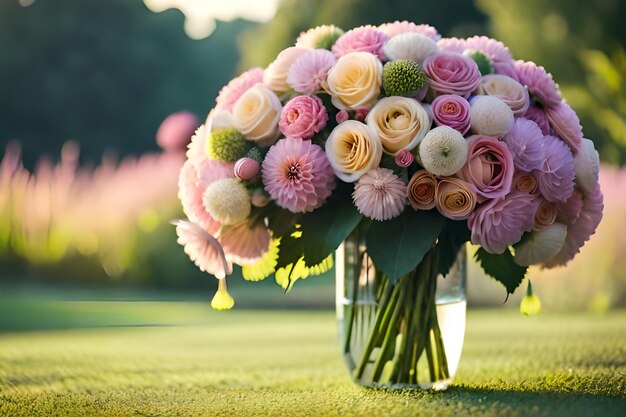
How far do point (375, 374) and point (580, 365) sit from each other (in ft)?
2.08

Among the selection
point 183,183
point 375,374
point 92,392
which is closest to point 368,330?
point 375,374

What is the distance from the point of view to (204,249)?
1.40 meters

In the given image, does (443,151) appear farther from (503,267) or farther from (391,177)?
(503,267)

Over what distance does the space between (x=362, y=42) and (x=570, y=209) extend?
47 centimetres

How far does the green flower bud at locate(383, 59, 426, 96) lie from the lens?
125 centimetres

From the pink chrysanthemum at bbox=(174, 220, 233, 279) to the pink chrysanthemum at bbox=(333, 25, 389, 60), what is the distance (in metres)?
0.40

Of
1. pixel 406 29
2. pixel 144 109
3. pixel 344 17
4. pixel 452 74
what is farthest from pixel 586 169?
pixel 144 109

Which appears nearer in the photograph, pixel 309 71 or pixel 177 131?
pixel 309 71

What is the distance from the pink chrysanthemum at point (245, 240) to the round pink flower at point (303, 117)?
20 centimetres

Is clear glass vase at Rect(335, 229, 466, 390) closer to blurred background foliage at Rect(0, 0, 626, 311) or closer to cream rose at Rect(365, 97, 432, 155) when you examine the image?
cream rose at Rect(365, 97, 432, 155)

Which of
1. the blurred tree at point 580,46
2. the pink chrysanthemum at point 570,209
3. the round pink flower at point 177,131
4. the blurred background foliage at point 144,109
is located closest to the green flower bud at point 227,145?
the pink chrysanthemum at point 570,209

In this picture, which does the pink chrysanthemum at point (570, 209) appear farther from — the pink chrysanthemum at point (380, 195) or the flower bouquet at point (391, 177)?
the pink chrysanthemum at point (380, 195)

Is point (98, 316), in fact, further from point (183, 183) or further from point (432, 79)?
point (432, 79)

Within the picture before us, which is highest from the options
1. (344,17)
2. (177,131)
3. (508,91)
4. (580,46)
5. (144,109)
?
(344,17)
